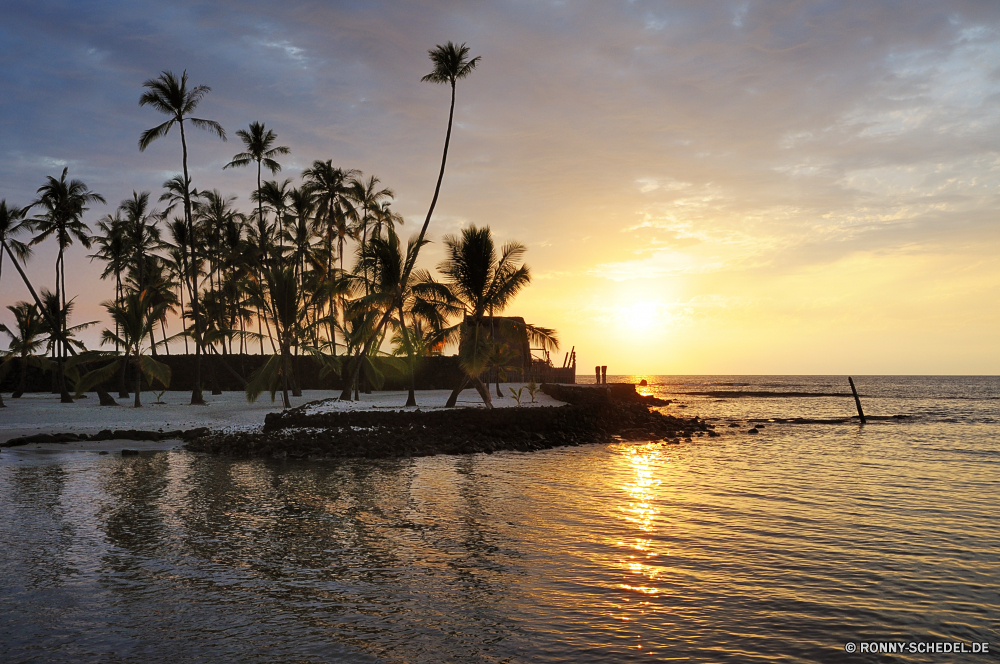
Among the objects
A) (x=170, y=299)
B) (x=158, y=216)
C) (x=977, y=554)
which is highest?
(x=158, y=216)

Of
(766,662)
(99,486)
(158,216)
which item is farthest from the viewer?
(158,216)

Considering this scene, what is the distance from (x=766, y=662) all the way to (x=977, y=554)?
Answer: 18.3 ft

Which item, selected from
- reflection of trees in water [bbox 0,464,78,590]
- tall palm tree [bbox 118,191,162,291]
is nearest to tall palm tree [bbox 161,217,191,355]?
tall palm tree [bbox 118,191,162,291]

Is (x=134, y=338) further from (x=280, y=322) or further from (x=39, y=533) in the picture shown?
(x=39, y=533)

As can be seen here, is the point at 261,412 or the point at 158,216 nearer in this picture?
the point at 261,412

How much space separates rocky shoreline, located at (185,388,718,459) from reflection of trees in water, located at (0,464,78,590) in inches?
262

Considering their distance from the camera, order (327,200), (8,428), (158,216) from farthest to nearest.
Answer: (158,216) < (327,200) < (8,428)

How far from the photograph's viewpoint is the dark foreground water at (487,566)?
569 centimetres

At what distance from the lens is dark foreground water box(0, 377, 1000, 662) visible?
18.7 ft

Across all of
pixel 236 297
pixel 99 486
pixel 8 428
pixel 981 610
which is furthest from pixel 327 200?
pixel 981 610

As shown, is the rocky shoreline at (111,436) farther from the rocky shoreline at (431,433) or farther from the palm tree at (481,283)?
the palm tree at (481,283)

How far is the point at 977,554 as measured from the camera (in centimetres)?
886

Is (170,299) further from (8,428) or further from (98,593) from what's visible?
(98,593)

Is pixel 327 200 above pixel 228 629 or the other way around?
above
